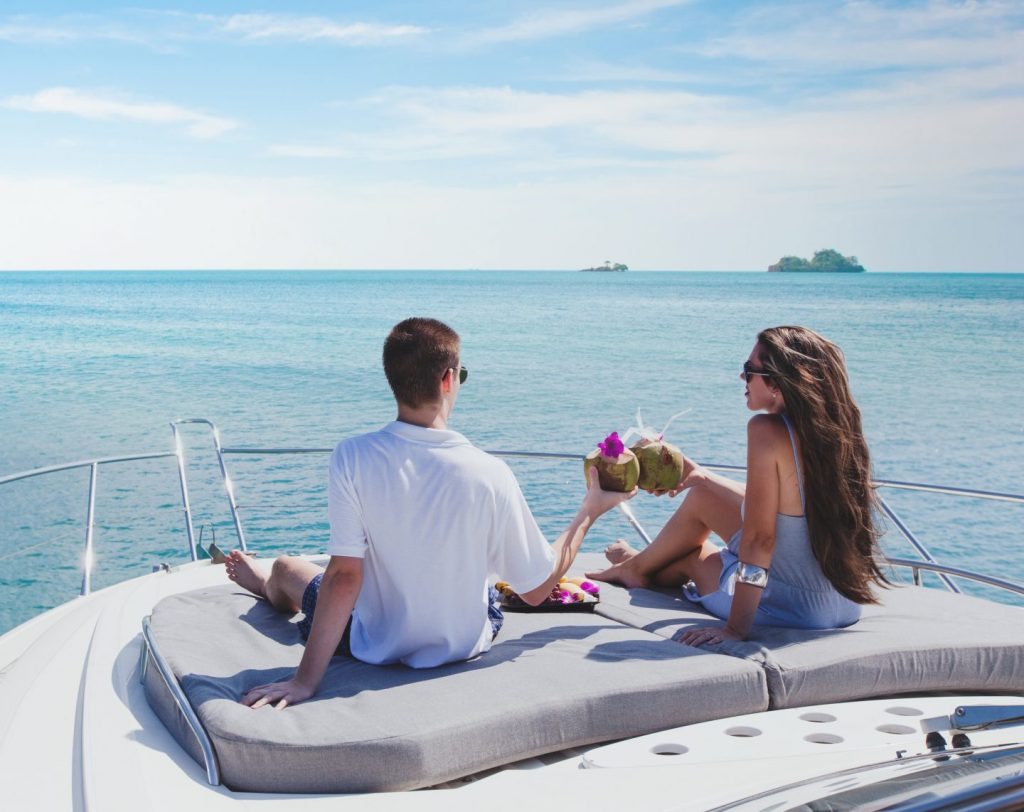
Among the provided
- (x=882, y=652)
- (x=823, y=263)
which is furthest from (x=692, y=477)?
(x=823, y=263)

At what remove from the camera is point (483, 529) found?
2467 millimetres

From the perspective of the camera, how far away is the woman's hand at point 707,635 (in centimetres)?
279

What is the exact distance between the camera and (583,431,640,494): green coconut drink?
2.87 m

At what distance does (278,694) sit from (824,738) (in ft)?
4.27

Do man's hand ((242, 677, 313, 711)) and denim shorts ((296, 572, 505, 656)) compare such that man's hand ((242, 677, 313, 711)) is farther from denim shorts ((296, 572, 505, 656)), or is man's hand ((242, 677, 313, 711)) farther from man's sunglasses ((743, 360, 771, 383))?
man's sunglasses ((743, 360, 771, 383))

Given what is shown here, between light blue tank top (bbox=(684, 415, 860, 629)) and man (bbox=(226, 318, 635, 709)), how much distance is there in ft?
2.62

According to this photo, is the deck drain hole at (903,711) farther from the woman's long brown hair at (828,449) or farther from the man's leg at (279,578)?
the man's leg at (279,578)

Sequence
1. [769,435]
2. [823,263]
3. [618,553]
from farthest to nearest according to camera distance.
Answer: [823,263], [618,553], [769,435]

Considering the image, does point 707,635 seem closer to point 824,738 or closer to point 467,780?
point 824,738

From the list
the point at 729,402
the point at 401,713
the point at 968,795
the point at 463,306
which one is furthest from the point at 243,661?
the point at 463,306

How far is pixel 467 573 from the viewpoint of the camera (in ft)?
8.22

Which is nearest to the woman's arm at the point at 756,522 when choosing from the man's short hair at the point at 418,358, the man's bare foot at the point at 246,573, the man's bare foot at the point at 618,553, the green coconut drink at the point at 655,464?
the green coconut drink at the point at 655,464

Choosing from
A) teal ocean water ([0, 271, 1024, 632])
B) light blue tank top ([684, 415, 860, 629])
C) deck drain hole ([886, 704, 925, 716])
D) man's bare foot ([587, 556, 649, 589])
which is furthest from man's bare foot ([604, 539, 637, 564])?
teal ocean water ([0, 271, 1024, 632])

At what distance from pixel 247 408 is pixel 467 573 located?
21.0 m
